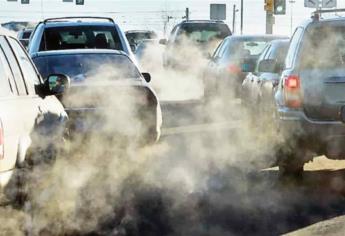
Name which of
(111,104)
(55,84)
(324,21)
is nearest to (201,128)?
(111,104)

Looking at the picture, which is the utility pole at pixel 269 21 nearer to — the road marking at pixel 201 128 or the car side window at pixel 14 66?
the road marking at pixel 201 128

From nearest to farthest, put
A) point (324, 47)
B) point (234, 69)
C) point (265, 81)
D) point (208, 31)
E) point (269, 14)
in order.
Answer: point (324, 47) → point (265, 81) → point (234, 69) → point (208, 31) → point (269, 14)

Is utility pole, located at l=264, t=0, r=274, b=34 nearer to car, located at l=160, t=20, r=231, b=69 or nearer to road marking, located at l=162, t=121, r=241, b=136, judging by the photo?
car, located at l=160, t=20, r=231, b=69

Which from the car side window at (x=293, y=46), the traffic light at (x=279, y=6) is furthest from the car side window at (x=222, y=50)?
the traffic light at (x=279, y=6)

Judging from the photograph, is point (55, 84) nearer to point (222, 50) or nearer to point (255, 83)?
point (255, 83)

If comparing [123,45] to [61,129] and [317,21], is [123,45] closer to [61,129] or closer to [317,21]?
[317,21]

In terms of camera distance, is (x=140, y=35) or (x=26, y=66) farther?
(x=140, y=35)

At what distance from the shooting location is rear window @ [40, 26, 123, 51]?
14695mm

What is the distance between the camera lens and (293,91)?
8844 mm

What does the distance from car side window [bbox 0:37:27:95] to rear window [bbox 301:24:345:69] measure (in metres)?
3.20

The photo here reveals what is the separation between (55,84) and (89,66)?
10.6 feet

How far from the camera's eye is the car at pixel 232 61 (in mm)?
17703

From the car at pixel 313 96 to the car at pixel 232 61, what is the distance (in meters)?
8.32

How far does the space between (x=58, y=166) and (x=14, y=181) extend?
1720 millimetres
